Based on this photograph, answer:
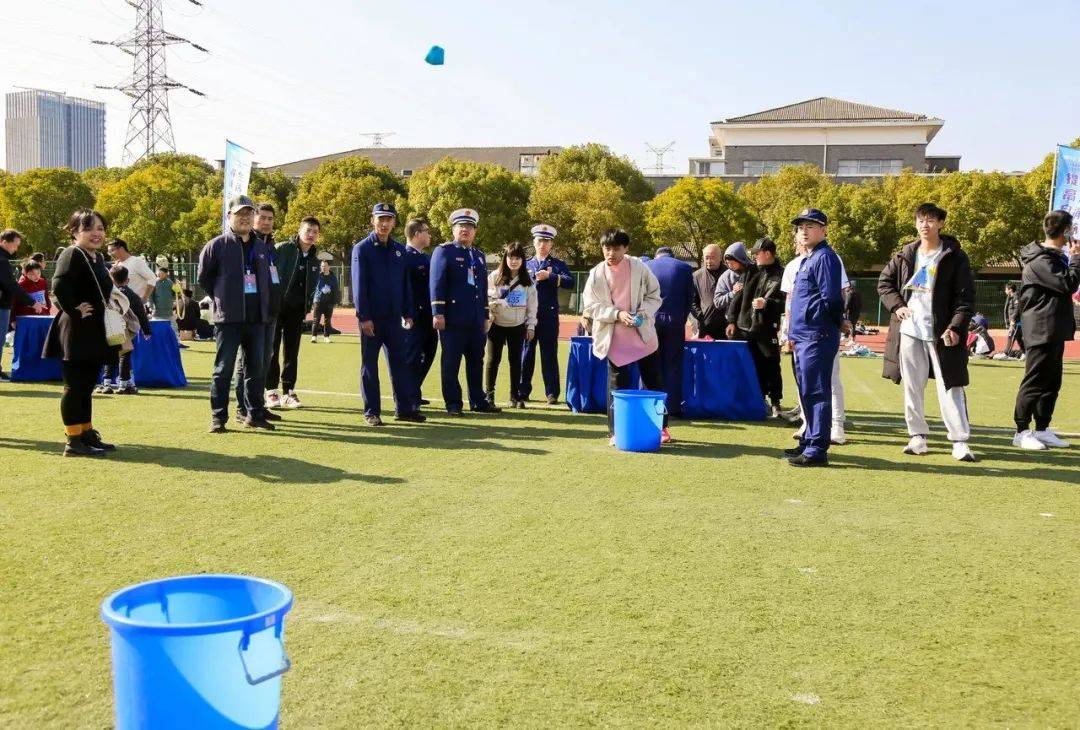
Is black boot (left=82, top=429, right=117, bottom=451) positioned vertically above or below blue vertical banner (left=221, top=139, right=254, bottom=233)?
below

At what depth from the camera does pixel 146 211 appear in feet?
185

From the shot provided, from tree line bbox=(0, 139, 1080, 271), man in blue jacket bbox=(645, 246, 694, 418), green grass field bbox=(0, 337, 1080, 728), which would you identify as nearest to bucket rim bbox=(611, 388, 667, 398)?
green grass field bbox=(0, 337, 1080, 728)

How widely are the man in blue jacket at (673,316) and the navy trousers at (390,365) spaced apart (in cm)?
248

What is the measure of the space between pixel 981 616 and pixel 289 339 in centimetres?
769

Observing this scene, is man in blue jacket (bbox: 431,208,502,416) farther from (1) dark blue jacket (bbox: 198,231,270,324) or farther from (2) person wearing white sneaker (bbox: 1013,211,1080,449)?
(2) person wearing white sneaker (bbox: 1013,211,1080,449)

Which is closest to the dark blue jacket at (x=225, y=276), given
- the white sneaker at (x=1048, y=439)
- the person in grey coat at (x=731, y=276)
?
the person in grey coat at (x=731, y=276)

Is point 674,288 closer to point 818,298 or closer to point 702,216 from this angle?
point 818,298

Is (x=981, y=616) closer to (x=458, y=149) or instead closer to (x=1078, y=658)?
(x=1078, y=658)

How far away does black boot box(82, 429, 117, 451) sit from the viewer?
23.0ft

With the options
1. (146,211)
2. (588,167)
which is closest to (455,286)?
(588,167)

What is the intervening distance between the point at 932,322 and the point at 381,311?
487cm

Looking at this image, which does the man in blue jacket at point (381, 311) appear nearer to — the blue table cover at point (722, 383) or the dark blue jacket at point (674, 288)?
the dark blue jacket at point (674, 288)

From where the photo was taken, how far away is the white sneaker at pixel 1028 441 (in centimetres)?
805

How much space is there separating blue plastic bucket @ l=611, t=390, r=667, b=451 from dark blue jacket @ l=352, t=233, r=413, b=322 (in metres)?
2.58
